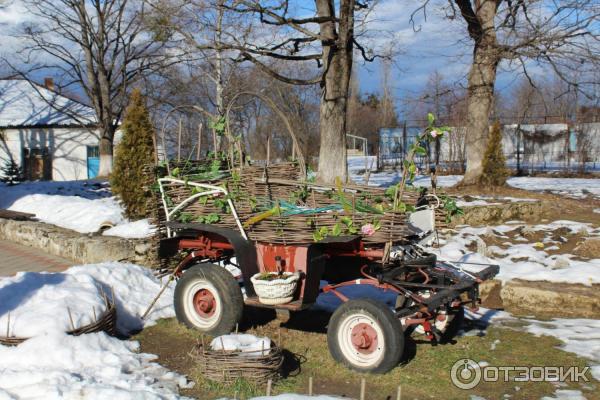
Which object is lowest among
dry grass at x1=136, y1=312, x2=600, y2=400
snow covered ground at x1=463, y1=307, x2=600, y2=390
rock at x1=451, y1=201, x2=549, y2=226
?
dry grass at x1=136, y1=312, x2=600, y2=400

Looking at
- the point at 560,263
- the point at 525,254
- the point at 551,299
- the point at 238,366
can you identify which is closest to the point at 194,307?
the point at 238,366

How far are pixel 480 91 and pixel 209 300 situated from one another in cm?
1109

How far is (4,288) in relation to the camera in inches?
233

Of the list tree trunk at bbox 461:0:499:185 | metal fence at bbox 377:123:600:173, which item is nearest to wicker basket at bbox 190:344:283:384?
tree trunk at bbox 461:0:499:185

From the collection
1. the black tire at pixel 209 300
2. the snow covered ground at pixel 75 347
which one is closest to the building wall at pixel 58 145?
the snow covered ground at pixel 75 347

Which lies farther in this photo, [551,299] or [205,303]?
[551,299]

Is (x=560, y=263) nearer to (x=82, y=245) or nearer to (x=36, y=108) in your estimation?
(x=82, y=245)

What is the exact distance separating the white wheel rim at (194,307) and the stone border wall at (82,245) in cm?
264

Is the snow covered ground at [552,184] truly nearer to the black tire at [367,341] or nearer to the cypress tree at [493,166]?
the cypress tree at [493,166]

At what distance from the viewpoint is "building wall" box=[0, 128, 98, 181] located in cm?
3084

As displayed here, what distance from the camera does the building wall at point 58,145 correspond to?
30844 millimetres

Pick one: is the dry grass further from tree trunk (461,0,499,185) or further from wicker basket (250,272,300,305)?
tree trunk (461,0,499,185)

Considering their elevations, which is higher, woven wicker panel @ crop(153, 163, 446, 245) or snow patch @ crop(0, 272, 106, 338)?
woven wicker panel @ crop(153, 163, 446, 245)

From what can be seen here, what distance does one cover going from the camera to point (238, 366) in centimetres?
459
